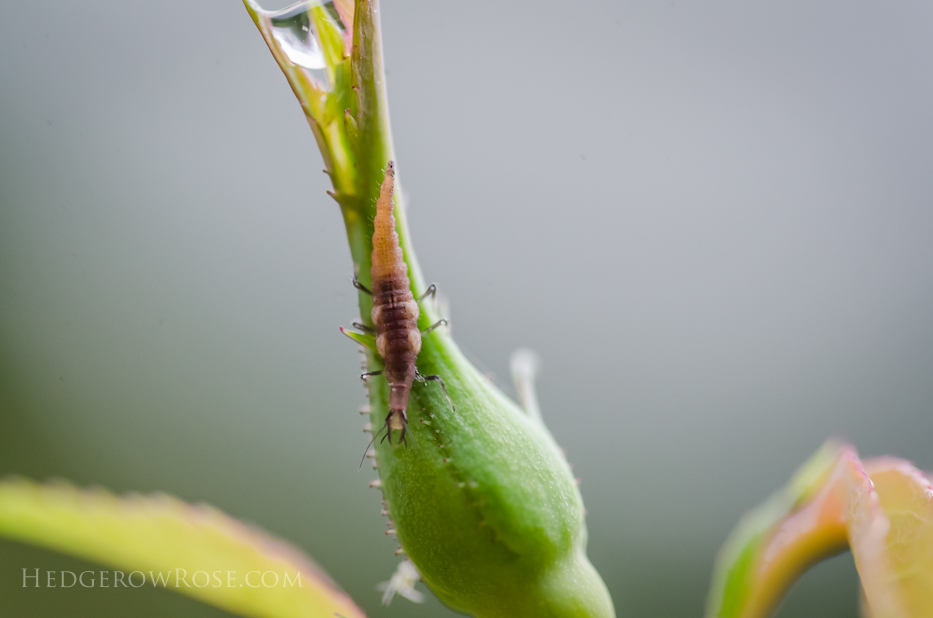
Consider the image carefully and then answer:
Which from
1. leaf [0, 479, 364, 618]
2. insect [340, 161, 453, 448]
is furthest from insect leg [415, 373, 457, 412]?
leaf [0, 479, 364, 618]

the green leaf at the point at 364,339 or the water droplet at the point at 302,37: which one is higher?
the water droplet at the point at 302,37

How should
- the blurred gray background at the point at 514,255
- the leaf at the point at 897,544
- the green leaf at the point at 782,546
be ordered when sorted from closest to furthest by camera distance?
the leaf at the point at 897,544 < the green leaf at the point at 782,546 < the blurred gray background at the point at 514,255

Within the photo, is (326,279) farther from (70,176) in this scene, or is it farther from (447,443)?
(447,443)

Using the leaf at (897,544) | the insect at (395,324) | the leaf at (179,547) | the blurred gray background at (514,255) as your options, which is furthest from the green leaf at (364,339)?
the blurred gray background at (514,255)

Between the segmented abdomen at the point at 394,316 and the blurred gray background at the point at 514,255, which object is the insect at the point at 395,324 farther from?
the blurred gray background at the point at 514,255

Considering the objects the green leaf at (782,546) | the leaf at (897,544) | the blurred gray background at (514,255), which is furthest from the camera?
the blurred gray background at (514,255)

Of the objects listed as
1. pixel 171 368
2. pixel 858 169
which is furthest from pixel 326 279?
pixel 858 169

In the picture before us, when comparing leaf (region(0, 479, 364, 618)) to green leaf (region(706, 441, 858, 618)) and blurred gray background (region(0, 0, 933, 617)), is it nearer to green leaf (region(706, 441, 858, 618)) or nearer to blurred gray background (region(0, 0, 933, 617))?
green leaf (region(706, 441, 858, 618))
